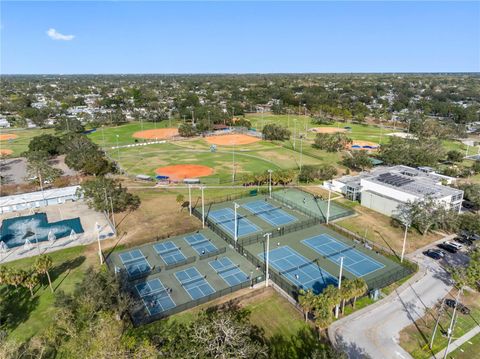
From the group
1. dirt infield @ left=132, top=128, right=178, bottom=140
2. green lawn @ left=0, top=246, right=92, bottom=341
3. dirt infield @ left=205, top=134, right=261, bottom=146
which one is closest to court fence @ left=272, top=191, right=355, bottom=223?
green lawn @ left=0, top=246, right=92, bottom=341

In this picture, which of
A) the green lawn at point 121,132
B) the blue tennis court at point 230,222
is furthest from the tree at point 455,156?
the green lawn at point 121,132

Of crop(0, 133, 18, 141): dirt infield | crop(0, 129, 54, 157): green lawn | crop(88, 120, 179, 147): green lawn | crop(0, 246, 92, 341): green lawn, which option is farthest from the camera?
crop(0, 133, 18, 141): dirt infield

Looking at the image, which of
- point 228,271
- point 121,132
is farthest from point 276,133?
point 228,271

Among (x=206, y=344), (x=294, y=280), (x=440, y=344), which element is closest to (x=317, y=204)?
(x=294, y=280)

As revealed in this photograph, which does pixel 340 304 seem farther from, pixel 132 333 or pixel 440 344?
pixel 132 333

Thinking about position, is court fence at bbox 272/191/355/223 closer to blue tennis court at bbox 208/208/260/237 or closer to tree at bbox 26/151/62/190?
blue tennis court at bbox 208/208/260/237

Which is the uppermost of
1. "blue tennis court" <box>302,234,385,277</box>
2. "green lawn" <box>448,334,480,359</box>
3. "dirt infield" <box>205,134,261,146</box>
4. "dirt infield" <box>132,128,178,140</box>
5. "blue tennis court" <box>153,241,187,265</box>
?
"dirt infield" <box>132,128,178,140</box>

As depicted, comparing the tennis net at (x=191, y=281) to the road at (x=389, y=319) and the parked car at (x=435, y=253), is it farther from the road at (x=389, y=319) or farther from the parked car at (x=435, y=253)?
the parked car at (x=435, y=253)
